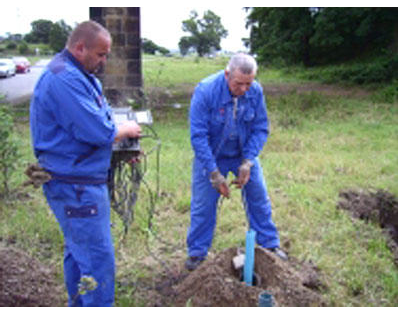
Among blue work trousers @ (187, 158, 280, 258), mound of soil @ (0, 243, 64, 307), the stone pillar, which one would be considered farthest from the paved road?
blue work trousers @ (187, 158, 280, 258)

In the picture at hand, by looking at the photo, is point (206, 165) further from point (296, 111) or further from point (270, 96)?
point (270, 96)

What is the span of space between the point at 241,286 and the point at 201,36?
183ft

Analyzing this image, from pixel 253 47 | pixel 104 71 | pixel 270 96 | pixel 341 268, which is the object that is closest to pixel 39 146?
pixel 341 268

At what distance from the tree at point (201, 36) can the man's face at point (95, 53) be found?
53896 mm

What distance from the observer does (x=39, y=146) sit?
2645 mm

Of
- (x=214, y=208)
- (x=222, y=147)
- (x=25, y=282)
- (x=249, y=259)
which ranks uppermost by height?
(x=222, y=147)

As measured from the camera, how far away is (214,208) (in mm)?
3885

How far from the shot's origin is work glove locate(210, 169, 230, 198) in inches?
138

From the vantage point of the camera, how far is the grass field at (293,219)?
380 cm

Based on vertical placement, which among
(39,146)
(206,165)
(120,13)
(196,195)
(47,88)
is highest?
(120,13)

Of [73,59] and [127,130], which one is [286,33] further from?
[73,59]

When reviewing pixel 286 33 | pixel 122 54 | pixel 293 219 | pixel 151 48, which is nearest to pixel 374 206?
pixel 293 219

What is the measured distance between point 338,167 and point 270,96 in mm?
7072

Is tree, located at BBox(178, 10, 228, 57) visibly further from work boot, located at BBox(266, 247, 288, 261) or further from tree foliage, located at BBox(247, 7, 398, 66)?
work boot, located at BBox(266, 247, 288, 261)
